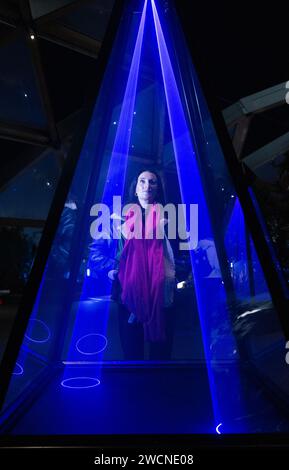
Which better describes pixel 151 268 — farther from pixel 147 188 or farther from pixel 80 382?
pixel 80 382

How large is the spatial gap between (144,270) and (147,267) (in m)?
0.03

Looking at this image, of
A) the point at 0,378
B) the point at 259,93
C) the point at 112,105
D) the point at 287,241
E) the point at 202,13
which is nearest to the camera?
the point at 0,378

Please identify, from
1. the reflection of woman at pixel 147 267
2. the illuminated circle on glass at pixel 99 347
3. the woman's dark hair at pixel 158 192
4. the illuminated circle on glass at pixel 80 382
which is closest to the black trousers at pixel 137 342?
the reflection of woman at pixel 147 267

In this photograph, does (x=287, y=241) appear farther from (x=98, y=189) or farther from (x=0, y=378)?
(x=0, y=378)

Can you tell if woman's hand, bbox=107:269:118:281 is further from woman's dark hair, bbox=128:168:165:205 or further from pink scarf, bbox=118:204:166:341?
woman's dark hair, bbox=128:168:165:205

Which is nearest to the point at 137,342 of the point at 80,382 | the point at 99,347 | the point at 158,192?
the point at 99,347

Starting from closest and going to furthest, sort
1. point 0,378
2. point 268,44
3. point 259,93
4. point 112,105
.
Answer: point 0,378 < point 112,105 < point 268,44 < point 259,93

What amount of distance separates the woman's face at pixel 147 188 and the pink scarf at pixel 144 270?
8 centimetres

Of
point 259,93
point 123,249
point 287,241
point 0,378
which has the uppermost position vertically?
point 259,93

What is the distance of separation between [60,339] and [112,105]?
1649 millimetres

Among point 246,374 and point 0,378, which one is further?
point 246,374

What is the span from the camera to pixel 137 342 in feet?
8.46
